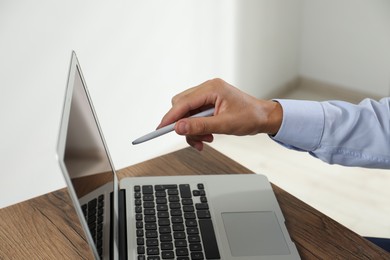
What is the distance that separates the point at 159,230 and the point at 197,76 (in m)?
1.64

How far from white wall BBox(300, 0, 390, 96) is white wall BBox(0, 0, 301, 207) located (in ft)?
1.26

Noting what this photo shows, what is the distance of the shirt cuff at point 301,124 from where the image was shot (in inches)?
39.1

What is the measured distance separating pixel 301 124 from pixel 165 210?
29 cm

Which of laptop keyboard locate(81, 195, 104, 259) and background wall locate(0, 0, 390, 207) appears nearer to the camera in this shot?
laptop keyboard locate(81, 195, 104, 259)

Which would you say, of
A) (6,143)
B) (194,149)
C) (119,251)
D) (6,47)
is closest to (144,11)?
(6,47)

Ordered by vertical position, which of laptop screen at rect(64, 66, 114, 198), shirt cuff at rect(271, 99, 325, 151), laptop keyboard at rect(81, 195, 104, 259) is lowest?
shirt cuff at rect(271, 99, 325, 151)

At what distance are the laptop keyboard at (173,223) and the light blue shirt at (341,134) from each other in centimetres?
20

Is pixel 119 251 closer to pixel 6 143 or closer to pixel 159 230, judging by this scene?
pixel 159 230

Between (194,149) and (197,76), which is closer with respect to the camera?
(194,149)

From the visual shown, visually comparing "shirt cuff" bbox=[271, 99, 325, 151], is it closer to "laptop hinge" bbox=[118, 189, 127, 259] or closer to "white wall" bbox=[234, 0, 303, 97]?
"laptop hinge" bbox=[118, 189, 127, 259]

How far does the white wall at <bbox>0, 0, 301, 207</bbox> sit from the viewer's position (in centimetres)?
180

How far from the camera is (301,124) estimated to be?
0.99 m

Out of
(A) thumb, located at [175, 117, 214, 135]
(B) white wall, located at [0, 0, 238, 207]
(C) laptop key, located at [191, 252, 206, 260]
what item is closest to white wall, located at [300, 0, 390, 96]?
(B) white wall, located at [0, 0, 238, 207]

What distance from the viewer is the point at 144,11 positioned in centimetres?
210
